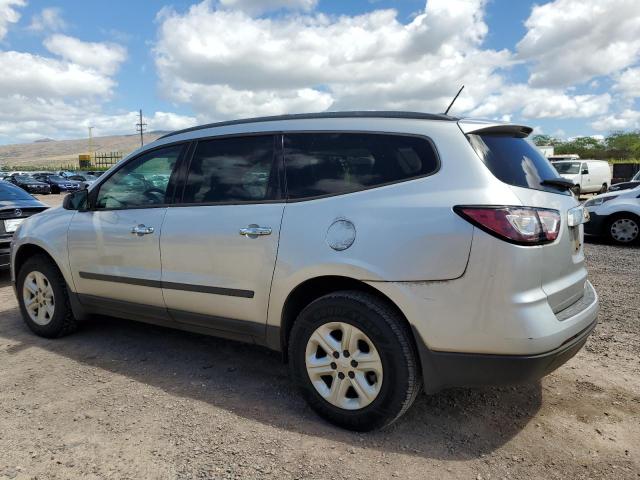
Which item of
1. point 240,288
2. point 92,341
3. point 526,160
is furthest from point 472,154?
point 92,341

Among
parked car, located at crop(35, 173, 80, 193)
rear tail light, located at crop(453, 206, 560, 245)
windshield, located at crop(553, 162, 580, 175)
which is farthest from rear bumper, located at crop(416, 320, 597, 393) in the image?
parked car, located at crop(35, 173, 80, 193)

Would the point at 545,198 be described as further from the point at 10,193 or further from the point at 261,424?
the point at 10,193

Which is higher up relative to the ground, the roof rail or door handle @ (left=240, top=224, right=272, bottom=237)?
the roof rail

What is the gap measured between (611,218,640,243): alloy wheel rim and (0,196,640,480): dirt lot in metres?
6.05

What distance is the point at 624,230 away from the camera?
Result: 9.38m

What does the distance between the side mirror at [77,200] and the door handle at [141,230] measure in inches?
30.5

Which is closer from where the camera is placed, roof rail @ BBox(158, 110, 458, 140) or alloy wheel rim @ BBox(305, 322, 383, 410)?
alloy wheel rim @ BBox(305, 322, 383, 410)

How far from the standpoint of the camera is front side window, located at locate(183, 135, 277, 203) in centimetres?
323

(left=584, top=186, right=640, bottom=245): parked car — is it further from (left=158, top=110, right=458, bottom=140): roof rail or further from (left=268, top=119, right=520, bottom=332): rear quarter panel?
Result: (left=268, top=119, right=520, bottom=332): rear quarter panel

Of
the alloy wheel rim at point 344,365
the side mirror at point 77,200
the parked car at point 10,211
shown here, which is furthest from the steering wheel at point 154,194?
the parked car at point 10,211

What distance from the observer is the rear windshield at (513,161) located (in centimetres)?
263

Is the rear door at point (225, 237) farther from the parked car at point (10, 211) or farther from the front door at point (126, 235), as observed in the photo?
the parked car at point (10, 211)

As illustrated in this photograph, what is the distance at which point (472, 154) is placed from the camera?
261 cm

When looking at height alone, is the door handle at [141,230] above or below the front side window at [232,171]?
below
